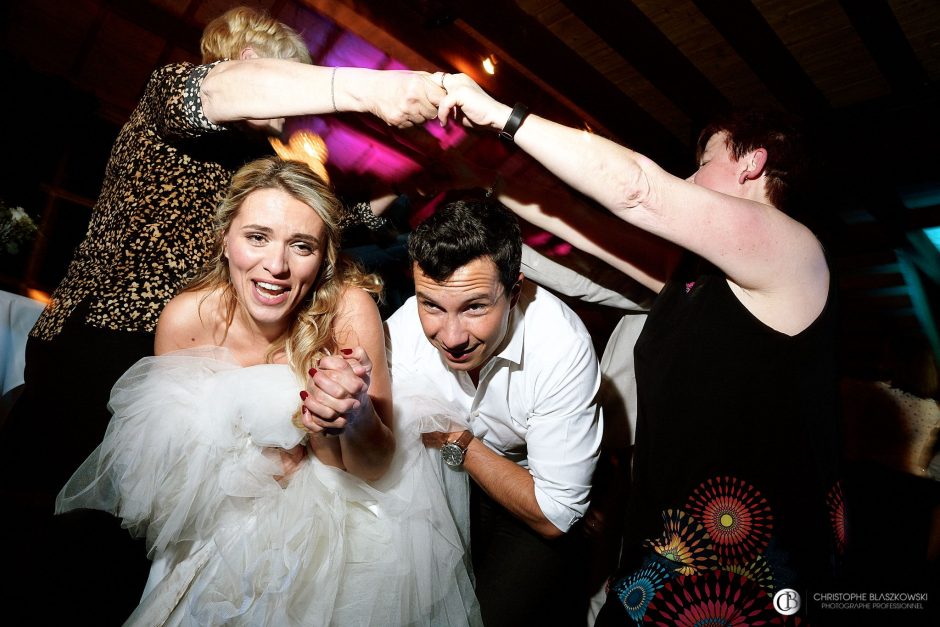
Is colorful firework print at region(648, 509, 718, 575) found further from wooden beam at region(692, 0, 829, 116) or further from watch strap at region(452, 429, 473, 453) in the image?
wooden beam at region(692, 0, 829, 116)

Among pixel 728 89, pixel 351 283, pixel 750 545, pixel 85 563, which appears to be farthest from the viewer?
pixel 728 89

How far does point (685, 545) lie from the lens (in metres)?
1.27

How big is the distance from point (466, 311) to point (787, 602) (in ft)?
4.06

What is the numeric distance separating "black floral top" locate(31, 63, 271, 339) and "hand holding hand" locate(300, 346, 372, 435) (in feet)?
2.49

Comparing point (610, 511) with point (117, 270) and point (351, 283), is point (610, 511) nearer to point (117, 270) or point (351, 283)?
point (351, 283)

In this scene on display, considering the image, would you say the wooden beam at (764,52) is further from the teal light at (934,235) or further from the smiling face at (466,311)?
the teal light at (934,235)

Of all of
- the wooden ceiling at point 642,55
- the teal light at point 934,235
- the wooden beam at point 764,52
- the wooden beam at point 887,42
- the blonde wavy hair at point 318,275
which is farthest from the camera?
the teal light at point 934,235

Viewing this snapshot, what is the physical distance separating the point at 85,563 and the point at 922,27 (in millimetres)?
5035

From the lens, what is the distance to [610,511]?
255 cm

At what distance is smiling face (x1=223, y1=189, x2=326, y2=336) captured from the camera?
1601 mm

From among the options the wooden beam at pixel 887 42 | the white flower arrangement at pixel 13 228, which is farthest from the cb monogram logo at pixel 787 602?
the white flower arrangement at pixel 13 228

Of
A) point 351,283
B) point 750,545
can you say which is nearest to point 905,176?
point 750,545

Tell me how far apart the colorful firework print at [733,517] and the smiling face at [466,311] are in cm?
84

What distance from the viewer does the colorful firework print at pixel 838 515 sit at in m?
1.27
